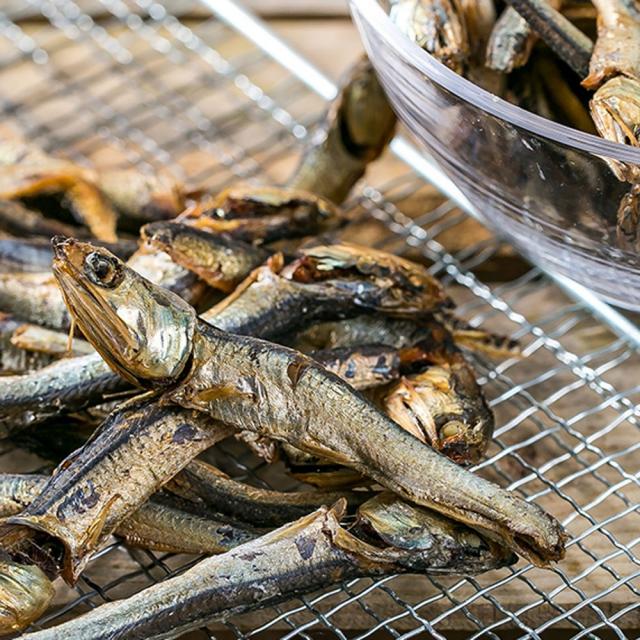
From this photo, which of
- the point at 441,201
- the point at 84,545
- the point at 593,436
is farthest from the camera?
the point at 441,201

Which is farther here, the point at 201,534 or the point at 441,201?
the point at 441,201

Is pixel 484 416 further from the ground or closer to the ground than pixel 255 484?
further from the ground

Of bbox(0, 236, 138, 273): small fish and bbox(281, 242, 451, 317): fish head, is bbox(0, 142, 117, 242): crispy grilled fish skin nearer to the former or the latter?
bbox(0, 236, 138, 273): small fish

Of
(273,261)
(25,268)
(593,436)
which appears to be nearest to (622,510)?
(593,436)

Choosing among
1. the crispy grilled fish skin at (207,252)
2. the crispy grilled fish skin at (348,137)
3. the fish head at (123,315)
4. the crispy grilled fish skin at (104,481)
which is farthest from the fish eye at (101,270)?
the crispy grilled fish skin at (348,137)

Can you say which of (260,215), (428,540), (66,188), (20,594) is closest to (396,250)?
(260,215)

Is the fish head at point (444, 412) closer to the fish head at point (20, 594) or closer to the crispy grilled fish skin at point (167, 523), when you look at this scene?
the crispy grilled fish skin at point (167, 523)

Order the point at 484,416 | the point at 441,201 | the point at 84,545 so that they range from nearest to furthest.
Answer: the point at 84,545
the point at 484,416
the point at 441,201

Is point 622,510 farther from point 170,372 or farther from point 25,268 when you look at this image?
point 25,268
